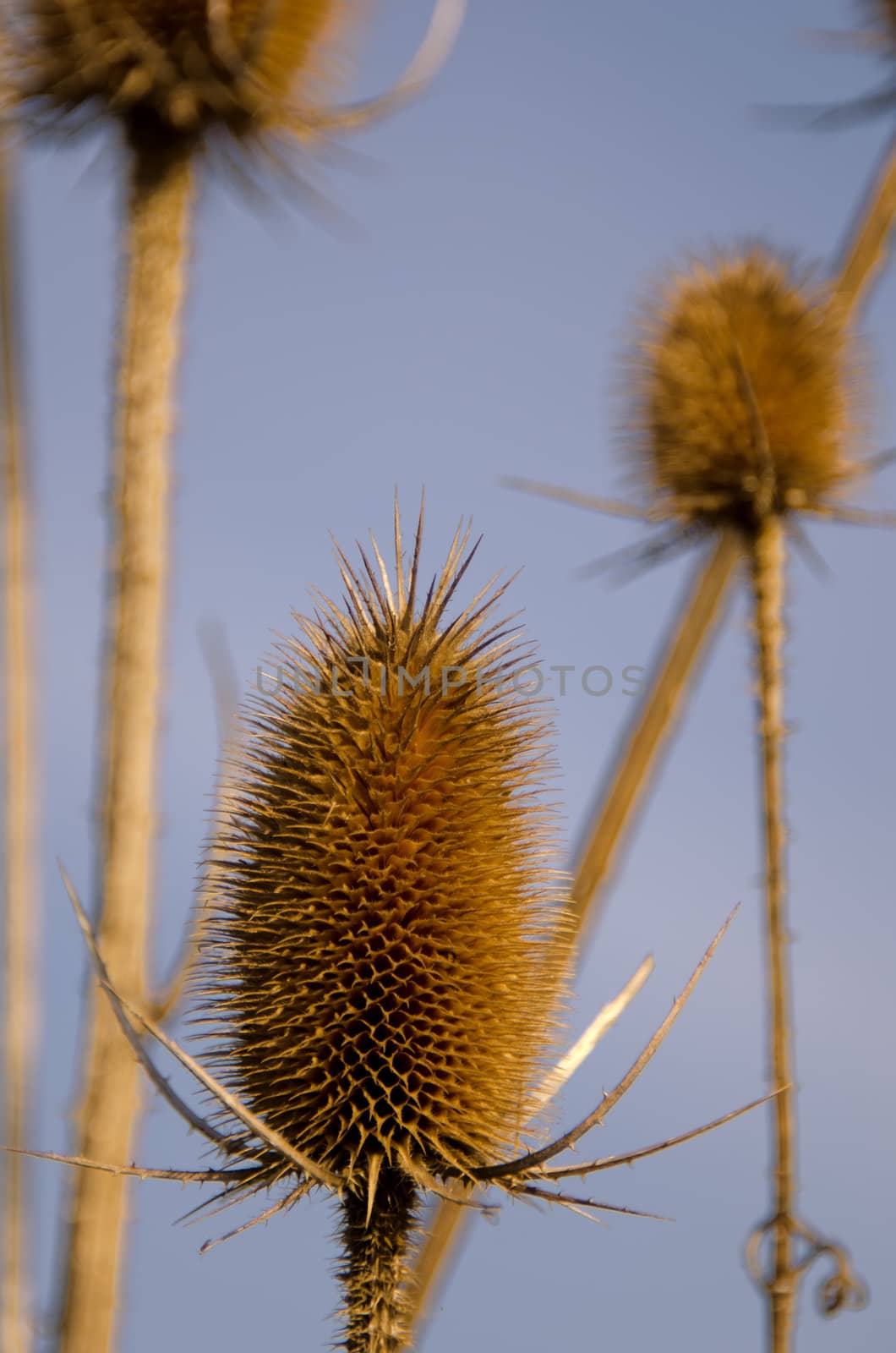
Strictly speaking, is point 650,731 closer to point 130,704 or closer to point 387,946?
point 130,704

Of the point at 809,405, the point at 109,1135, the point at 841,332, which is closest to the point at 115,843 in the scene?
the point at 109,1135

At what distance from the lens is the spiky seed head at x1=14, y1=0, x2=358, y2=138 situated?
471 cm

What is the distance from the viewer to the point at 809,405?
5.19 meters

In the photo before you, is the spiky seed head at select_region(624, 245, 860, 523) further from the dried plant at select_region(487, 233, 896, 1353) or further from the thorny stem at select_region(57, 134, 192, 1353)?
the thorny stem at select_region(57, 134, 192, 1353)

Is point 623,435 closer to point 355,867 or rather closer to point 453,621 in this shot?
point 453,621

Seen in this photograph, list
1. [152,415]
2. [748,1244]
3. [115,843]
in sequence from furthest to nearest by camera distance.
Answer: [152,415]
[115,843]
[748,1244]

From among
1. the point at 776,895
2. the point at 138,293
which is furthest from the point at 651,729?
the point at 138,293

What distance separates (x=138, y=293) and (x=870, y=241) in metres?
2.89

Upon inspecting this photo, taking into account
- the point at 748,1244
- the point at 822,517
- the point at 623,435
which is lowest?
the point at 748,1244

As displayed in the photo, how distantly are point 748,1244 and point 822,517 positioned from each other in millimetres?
2575

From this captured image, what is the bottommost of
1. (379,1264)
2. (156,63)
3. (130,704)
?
(379,1264)

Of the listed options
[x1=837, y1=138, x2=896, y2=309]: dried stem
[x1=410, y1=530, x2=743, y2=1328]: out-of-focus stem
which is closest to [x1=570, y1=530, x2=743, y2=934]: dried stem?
[x1=410, y1=530, x2=743, y2=1328]: out-of-focus stem

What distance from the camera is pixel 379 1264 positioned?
2297mm

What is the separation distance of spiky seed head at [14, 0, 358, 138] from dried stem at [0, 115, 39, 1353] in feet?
1.70
